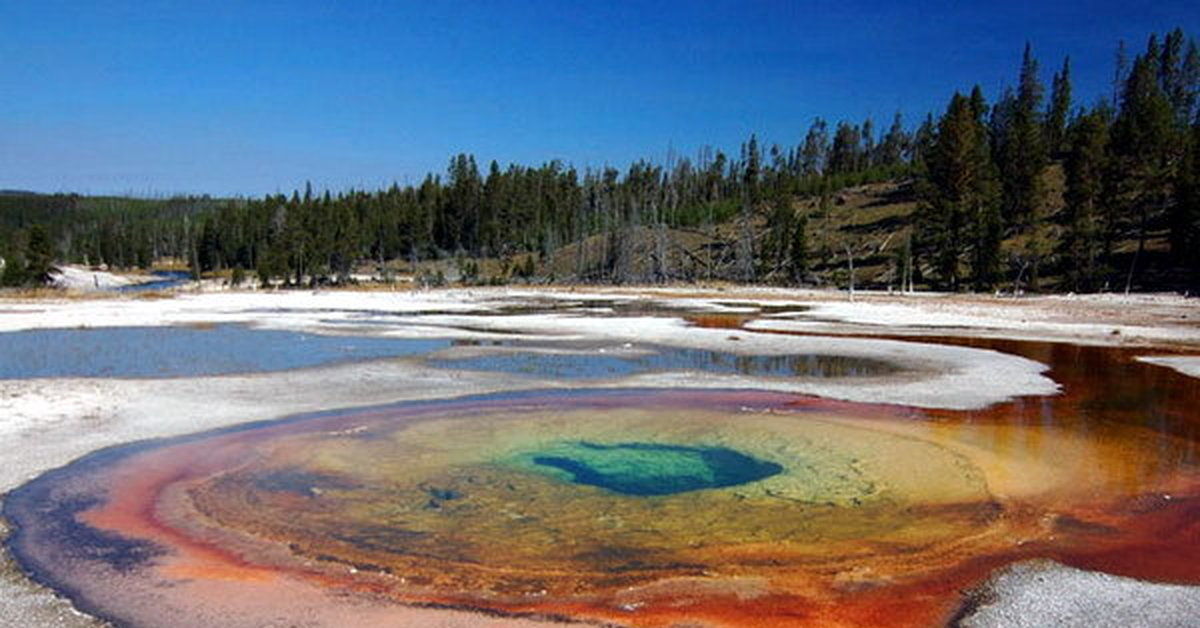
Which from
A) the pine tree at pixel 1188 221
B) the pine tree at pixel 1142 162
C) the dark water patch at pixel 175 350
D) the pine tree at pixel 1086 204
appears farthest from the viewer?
the pine tree at pixel 1142 162

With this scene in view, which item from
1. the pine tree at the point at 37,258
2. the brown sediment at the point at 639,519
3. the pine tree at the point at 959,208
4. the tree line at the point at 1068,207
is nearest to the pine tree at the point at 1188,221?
the tree line at the point at 1068,207

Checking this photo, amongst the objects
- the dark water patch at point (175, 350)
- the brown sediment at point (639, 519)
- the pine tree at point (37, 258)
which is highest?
the pine tree at point (37, 258)

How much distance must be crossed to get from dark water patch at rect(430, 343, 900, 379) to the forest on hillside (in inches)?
1630

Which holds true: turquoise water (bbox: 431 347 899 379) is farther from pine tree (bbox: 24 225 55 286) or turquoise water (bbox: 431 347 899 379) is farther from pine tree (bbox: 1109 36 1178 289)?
pine tree (bbox: 24 225 55 286)

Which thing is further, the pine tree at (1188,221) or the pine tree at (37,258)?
the pine tree at (37,258)

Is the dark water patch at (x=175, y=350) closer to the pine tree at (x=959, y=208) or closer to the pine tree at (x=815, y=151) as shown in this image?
the pine tree at (x=959, y=208)

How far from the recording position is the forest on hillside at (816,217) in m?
64.2

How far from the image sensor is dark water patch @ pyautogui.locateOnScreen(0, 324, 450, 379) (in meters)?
22.7

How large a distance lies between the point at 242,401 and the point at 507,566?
11211 mm

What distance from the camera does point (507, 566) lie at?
A: 8695 millimetres

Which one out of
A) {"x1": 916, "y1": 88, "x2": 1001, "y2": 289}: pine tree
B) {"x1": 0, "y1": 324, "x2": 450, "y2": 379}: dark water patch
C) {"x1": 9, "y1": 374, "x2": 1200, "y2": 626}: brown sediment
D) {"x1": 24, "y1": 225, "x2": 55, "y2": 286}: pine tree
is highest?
{"x1": 916, "y1": 88, "x2": 1001, "y2": 289}: pine tree

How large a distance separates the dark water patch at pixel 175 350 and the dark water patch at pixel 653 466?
493 inches

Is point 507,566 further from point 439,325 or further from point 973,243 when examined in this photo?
point 973,243

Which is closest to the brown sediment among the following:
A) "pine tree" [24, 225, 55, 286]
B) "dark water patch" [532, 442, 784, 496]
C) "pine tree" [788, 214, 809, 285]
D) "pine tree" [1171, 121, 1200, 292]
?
"dark water patch" [532, 442, 784, 496]
